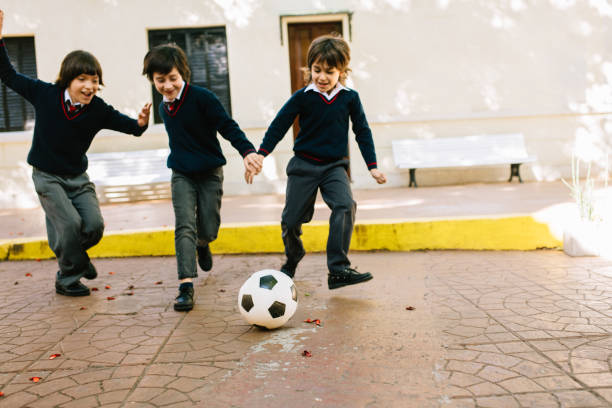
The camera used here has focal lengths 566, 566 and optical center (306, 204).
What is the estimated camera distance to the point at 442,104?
32.7ft

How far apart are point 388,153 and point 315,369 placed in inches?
315

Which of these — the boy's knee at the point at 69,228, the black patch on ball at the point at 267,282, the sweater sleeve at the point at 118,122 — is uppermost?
the sweater sleeve at the point at 118,122

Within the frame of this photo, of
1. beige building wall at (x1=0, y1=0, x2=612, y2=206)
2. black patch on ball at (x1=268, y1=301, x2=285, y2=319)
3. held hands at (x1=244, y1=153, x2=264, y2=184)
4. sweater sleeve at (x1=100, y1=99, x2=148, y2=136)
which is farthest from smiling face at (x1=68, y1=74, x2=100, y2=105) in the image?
beige building wall at (x1=0, y1=0, x2=612, y2=206)

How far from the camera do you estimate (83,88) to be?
12.1 ft

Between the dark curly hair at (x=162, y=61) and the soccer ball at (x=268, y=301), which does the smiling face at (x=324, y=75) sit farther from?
the soccer ball at (x=268, y=301)

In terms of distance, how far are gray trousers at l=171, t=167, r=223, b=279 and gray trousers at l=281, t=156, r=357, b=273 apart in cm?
50

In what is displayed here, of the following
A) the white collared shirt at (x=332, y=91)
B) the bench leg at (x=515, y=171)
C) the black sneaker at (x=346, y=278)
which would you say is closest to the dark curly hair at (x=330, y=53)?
the white collared shirt at (x=332, y=91)

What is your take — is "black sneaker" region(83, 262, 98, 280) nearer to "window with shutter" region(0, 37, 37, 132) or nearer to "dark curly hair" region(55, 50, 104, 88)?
"dark curly hair" region(55, 50, 104, 88)

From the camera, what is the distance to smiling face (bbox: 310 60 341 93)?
367 centimetres

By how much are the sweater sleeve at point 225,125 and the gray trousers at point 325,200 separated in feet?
1.14

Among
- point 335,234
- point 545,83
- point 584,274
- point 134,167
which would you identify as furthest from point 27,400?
point 545,83

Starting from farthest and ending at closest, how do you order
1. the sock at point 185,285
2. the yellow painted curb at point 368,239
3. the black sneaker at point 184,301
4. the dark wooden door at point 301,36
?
1. the dark wooden door at point 301,36
2. the yellow painted curb at point 368,239
3. the sock at point 185,285
4. the black sneaker at point 184,301

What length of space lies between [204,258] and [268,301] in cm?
140

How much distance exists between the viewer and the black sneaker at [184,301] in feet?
11.1
